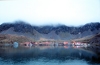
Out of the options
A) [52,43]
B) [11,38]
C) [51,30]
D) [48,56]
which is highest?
[51,30]

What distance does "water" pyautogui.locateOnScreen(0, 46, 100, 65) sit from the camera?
3896 mm

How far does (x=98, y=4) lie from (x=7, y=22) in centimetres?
213

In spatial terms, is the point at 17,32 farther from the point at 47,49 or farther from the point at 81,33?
the point at 81,33

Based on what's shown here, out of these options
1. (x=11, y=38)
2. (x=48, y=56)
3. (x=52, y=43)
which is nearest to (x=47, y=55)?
(x=48, y=56)

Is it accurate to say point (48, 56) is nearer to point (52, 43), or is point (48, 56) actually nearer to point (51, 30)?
point (52, 43)

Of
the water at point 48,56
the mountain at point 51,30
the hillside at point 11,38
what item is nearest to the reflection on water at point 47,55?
the water at point 48,56

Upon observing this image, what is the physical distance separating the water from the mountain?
25 cm

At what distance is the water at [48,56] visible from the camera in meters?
3.90

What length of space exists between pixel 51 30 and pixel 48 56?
0.59 metres

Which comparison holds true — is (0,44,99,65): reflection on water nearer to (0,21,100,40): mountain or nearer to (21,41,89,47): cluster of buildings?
(21,41,89,47): cluster of buildings

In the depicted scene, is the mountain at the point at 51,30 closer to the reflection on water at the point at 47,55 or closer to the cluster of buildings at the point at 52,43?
the cluster of buildings at the point at 52,43

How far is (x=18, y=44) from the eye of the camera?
161 inches

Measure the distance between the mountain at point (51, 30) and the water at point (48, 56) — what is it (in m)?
0.25

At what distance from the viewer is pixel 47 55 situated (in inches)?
157
